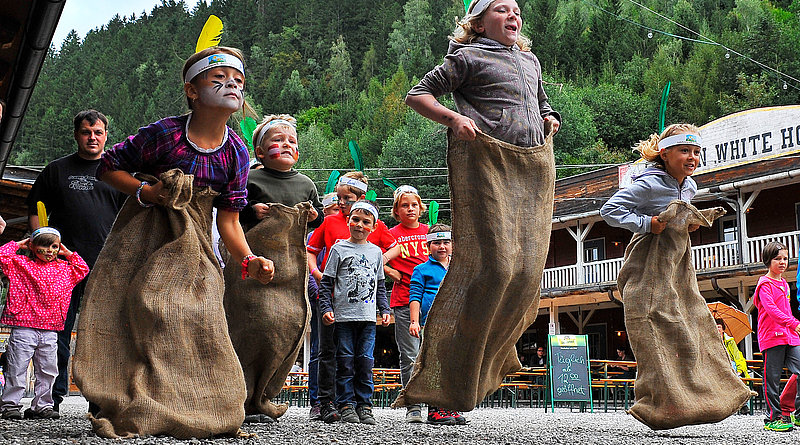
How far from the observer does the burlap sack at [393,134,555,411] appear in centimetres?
397

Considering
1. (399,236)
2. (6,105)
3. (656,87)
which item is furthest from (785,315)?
(656,87)

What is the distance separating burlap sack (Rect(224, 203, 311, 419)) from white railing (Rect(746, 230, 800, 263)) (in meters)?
19.9

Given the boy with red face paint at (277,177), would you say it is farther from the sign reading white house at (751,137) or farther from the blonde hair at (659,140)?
the sign reading white house at (751,137)

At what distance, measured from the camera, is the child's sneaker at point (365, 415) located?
5609 mm

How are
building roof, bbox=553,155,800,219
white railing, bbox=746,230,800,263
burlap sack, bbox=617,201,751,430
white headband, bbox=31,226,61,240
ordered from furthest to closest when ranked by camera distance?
building roof, bbox=553,155,800,219 < white railing, bbox=746,230,800,263 < white headband, bbox=31,226,61,240 < burlap sack, bbox=617,201,751,430

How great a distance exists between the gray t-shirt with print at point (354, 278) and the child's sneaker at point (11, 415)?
2.07 m

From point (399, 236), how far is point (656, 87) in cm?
5836

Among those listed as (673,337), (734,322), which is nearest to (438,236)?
(673,337)

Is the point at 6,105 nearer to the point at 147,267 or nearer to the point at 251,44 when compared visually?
the point at 147,267

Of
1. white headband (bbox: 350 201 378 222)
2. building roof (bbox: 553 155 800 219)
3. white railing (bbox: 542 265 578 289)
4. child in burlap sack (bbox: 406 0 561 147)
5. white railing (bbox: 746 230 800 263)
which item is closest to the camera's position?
child in burlap sack (bbox: 406 0 561 147)

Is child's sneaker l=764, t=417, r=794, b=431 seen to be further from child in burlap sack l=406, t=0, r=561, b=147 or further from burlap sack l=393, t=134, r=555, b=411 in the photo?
child in burlap sack l=406, t=0, r=561, b=147

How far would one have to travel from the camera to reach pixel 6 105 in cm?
734

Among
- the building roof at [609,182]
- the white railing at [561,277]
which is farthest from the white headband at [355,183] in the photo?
the white railing at [561,277]

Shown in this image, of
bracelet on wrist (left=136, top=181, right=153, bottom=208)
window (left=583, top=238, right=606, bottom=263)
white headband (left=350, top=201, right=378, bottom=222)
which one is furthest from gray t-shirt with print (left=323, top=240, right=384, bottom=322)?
window (left=583, top=238, right=606, bottom=263)
